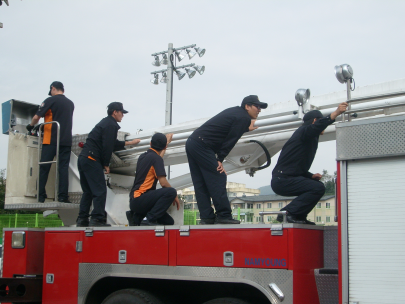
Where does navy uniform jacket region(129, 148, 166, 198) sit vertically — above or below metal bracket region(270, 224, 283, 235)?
above

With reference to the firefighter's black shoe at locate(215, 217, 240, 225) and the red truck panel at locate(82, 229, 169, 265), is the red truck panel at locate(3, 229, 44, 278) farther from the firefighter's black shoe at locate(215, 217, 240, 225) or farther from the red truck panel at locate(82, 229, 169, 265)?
the firefighter's black shoe at locate(215, 217, 240, 225)

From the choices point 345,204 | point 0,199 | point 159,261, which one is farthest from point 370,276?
point 0,199

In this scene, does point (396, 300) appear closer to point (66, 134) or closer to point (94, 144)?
point (94, 144)

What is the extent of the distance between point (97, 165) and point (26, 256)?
1312mm

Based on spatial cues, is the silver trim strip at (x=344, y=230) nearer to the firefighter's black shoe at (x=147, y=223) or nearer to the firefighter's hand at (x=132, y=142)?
the firefighter's black shoe at (x=147, y=223)

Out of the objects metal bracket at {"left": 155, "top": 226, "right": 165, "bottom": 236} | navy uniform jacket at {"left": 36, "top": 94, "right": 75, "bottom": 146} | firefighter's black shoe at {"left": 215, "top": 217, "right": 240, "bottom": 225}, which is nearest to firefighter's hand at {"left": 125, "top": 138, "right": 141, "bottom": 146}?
navy uniform jacket at {"left": 36, "top": 94, "right": 75, "bottom": 146}

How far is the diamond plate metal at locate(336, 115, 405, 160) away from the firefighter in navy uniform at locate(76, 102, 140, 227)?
2.99m

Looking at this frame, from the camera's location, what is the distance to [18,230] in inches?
223

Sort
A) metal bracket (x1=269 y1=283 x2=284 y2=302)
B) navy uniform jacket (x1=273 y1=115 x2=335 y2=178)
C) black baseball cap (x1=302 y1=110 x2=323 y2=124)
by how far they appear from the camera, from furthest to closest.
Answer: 1. black baseball cap (x1=302 y1=110 x2=323 y2=124)
2. navy uniform jacket (x1=273 y1=115 x2=335 y2=178)
3. metal bracket (x1=269 y1=283 x2=284 y2=302)

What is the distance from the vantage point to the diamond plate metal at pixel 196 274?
148 inches

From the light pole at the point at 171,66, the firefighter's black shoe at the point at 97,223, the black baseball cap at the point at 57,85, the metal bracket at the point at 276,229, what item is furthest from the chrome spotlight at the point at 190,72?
the metal bracket at the point at 276,229

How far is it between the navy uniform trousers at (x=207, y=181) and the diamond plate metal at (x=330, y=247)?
896 mm

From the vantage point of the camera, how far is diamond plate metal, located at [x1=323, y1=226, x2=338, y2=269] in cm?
407

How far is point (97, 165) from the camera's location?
5.83 metres
